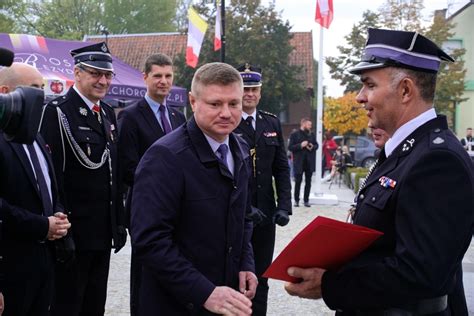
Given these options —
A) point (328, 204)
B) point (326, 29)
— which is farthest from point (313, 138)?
point (326, 29)

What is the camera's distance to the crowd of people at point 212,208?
195 centimetres

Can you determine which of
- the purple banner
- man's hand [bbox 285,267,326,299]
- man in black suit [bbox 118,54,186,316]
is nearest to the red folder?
man's hand [bbox 285,267,326,299]

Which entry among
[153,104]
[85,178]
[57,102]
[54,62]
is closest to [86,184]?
[85,178]

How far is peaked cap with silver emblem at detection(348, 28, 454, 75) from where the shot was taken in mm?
2146

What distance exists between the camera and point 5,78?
3.41m

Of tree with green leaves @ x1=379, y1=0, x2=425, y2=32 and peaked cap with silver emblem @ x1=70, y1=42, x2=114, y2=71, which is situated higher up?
tree with green leaves @ x1=379, y1=0, x2=425, y2=32

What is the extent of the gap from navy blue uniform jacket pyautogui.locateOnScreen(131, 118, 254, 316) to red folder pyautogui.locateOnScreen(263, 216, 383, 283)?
0.34 metres

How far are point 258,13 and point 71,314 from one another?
1125 inches

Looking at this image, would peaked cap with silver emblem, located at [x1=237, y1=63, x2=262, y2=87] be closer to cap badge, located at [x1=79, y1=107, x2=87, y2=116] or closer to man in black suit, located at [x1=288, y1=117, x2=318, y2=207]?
cap badge, located at [x1=79, y1=107, x2=87, y2=116]

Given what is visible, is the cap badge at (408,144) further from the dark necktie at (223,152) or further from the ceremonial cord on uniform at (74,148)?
the ceremonial cord on uniform at (74,148)

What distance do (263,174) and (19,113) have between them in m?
3.27

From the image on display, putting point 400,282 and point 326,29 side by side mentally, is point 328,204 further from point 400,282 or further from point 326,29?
point 400,282

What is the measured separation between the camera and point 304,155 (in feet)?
43.9

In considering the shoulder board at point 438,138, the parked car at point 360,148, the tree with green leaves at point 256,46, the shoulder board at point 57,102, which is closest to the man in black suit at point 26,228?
the shoulder board at point 57,102
